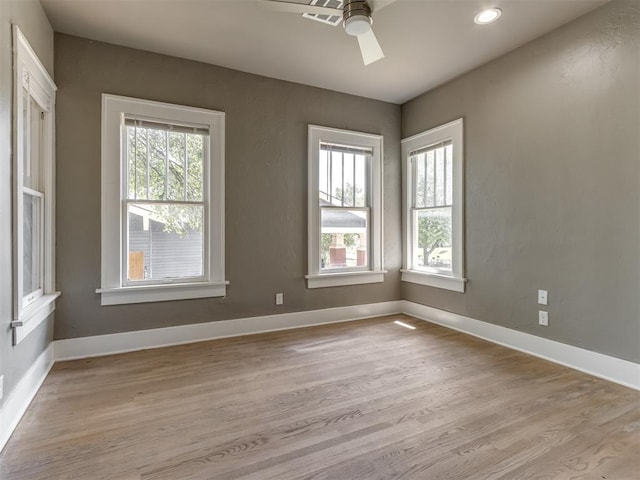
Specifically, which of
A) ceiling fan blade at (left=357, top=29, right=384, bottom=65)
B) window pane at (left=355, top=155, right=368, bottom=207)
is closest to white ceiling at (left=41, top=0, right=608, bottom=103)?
ceiling fan blade at (left=357, top=29, right=384, bottom=65)

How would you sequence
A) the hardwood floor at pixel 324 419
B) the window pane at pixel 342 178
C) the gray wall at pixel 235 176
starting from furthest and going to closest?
the window pane at pixel 342 178, the gray wall at pixel 235 176, the hardwood floor at pixel 324 419

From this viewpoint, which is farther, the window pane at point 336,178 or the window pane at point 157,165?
the window pane at point 336,178

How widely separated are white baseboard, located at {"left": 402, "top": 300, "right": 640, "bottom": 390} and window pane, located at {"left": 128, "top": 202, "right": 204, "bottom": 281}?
9.27 ft

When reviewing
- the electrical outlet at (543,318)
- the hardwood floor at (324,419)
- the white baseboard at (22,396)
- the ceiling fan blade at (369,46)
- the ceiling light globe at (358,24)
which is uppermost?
the ceiling fan blade at (369,46)

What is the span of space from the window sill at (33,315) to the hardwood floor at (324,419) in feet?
1.52

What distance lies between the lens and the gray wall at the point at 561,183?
2535 mm

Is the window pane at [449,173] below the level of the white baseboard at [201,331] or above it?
above

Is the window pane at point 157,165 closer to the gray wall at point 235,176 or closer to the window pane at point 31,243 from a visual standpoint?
the gray wall at point 235,176

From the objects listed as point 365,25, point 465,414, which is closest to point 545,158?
point 365,25

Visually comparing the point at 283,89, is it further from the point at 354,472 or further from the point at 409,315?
the point at 354,472

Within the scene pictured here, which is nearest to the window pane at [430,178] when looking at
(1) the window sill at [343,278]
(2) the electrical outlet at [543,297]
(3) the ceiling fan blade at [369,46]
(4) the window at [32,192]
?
(1) the window sill at [343,278]

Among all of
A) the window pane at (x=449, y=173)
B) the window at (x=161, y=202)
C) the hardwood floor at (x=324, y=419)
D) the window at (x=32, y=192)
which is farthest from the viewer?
the window pane at (x=449, y=173)

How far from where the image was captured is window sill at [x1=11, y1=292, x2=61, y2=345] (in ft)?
6.90

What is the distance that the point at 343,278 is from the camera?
427 centimetres
